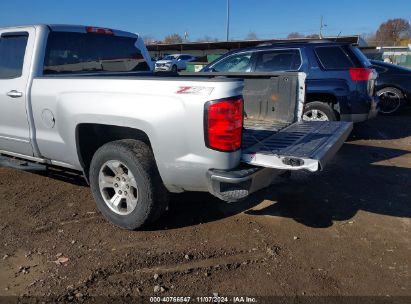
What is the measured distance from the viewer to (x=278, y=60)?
7828mm

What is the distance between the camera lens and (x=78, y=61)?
4.61 metres

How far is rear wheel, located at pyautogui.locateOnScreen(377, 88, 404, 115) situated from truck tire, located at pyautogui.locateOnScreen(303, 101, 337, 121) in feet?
13.8

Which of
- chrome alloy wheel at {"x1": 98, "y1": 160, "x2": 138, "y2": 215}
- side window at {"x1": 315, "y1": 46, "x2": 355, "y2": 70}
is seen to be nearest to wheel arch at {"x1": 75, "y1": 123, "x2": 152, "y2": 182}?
chrome alloy wheel at {"x1": 98, "y1": 160, "x2": 138, "y2": 215}

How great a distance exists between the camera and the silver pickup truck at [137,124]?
123 inches

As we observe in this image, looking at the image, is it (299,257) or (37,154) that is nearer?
(299,257)

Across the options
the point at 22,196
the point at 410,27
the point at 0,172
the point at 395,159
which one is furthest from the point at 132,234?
the point at 410,27

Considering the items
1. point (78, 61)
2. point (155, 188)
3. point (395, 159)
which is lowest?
point (395, 159)

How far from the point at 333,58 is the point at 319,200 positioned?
3.71 meters

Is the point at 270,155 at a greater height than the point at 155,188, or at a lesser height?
greater

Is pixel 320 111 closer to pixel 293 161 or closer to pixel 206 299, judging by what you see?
pixel 293 161

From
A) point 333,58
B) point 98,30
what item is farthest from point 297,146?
point 333,58

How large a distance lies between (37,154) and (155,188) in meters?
1.67

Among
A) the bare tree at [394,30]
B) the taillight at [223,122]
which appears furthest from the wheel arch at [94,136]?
the bare tree at [394,30]

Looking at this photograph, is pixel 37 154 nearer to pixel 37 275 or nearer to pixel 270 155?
pixel 37 275
